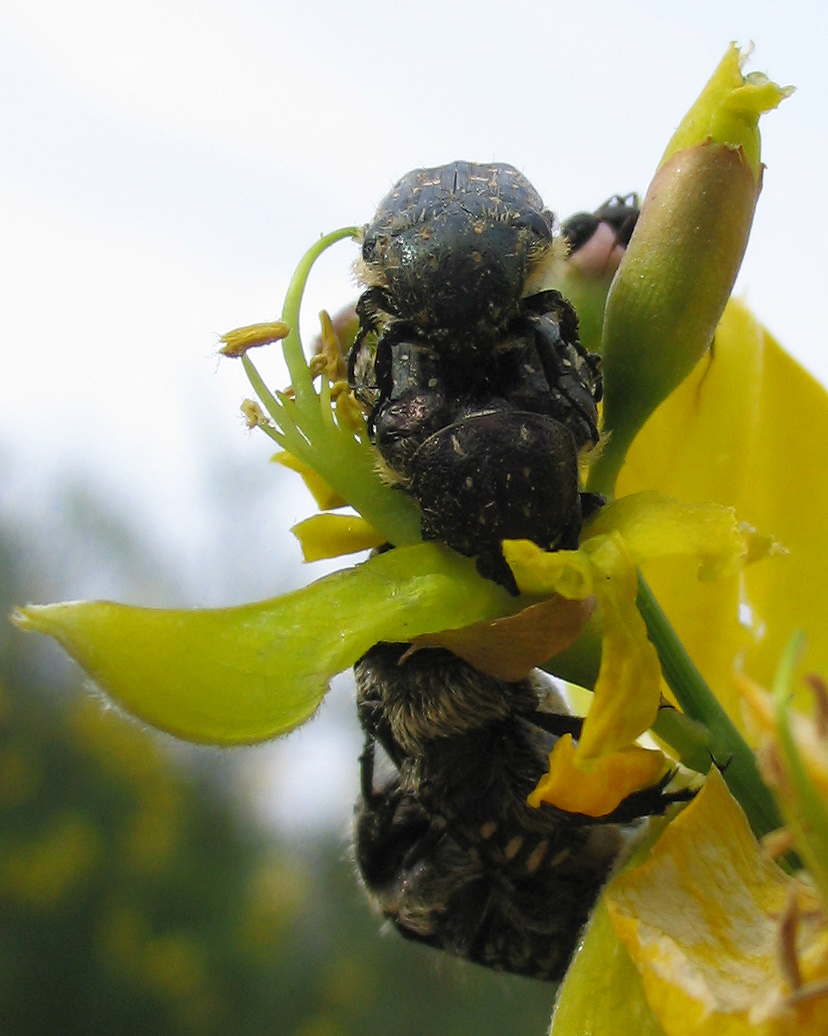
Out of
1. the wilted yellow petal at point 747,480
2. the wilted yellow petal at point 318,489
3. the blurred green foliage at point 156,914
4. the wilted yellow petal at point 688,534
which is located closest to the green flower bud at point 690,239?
the wilted yellow petal at point 688,534

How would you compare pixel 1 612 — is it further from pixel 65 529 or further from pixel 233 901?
pixel 233 901

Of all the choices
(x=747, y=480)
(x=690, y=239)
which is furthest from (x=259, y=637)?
(x=747, y=480)

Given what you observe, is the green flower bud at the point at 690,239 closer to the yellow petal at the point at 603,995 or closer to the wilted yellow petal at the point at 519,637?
the wilted yellow petal at the point at 519,637

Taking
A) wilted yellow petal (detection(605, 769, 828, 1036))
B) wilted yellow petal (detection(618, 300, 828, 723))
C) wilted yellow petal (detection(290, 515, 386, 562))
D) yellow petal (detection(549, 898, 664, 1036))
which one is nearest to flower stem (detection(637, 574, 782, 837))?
wilted yellow petal (detection(605, 769, 828, 1036))

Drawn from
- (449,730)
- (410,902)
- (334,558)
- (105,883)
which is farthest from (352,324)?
(105,883)

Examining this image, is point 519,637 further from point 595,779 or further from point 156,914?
point 156,914

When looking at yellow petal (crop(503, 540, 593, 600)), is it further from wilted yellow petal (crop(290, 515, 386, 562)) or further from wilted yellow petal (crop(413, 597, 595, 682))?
wilted yellow petal (crop(290, 515, 386, 562))
